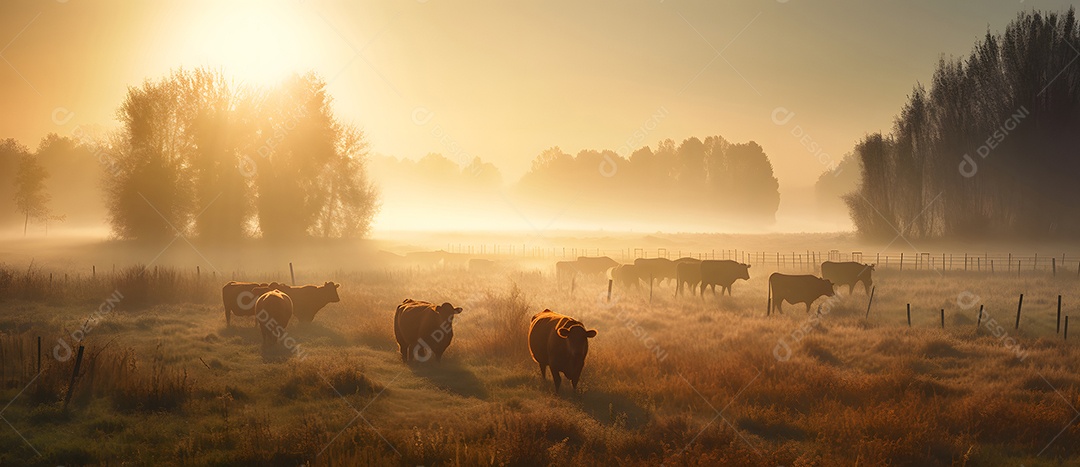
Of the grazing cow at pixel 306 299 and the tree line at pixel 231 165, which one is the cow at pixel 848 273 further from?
the tree line at pixel 231 165

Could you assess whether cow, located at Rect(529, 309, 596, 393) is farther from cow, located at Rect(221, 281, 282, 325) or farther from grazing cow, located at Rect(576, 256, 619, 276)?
grazing cow, located at Rect(576, 256, 619, 276)

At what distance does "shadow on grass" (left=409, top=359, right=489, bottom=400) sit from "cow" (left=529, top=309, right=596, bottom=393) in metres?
1.39

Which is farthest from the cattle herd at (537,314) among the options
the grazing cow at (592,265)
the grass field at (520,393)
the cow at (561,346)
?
the grazing cow at (592,265)

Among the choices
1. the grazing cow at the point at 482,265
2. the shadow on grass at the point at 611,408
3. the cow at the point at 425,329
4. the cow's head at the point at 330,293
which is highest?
the grazing cow at the point at 482,265

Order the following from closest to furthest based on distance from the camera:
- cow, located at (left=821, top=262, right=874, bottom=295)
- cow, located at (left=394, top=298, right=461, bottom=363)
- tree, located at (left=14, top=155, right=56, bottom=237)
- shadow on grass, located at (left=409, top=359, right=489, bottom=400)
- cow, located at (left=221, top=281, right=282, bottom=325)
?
shadow on grass, located at (left=409, top=359, right=489, bottom=400)
cow, located at (left=394, top=298, right=461, bottom=363)
cow, located at (left=221, top=281, right=282, bottom=325)
cow, located at (left=821, top=262, right=874, bottom=295)
tree, located at (left=14, top=155, right=56, bottom=237)

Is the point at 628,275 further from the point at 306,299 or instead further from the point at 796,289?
the point at 306,299

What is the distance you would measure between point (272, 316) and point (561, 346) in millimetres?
8489

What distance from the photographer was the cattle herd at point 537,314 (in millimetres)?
12258

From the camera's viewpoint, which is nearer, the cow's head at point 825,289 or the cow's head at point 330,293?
the cow's head at point 330,293

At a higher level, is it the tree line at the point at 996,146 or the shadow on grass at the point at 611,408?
the tree line at the point at 996,146

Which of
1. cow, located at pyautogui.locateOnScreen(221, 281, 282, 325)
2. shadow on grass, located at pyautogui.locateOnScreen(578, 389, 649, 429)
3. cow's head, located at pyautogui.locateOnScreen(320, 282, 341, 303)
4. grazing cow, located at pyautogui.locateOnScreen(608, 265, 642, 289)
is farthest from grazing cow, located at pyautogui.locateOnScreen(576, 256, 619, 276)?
shadow on grass, located at pyautogui.locateOnScreen(578, 389, 649, 429)

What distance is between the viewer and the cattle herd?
40.2 feet

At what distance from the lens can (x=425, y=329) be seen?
14688 mm

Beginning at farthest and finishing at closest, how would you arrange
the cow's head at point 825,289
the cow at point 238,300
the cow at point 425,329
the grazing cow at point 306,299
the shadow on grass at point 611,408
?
the cow's head at point 825,289
the grazing cow at point 306,299
the cow at point 238,300
the cow at point 425,329
the shadow on grass at point 611,408
